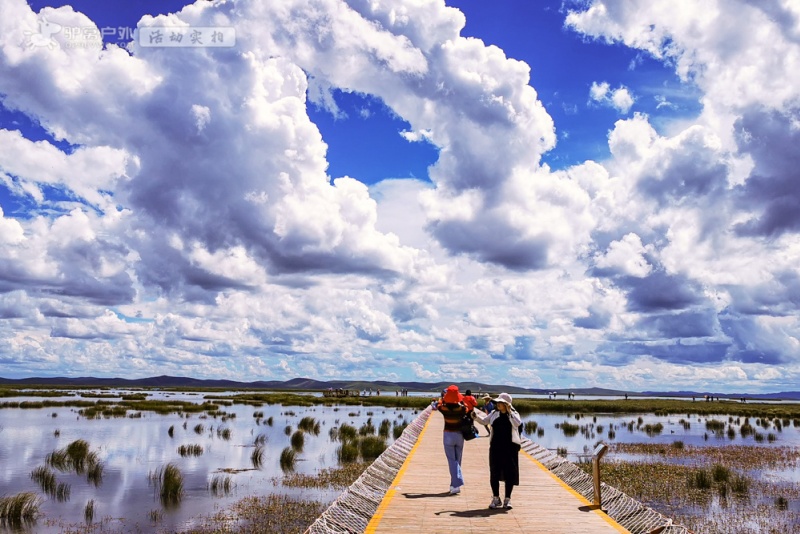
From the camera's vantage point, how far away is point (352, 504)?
455 inches

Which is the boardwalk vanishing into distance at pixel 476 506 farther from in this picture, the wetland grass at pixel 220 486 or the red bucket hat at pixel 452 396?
the wetland grass at pixel 220 486

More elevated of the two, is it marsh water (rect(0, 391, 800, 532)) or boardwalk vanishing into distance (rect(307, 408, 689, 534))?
boardwalk vanishing into distance (rect(307, 408, 689, 534))

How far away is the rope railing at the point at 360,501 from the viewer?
973 cm

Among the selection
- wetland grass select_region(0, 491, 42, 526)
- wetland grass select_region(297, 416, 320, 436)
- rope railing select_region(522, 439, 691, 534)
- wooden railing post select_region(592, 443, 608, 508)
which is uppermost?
wooden railing post select_region(592, 443, 608, 508)

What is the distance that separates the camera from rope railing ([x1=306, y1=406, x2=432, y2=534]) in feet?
31.9

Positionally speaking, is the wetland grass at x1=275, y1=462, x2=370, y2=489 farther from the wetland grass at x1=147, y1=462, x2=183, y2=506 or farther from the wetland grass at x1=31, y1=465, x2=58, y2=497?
the wetland grass at x1=31, y1=465, x2=58, y2=497

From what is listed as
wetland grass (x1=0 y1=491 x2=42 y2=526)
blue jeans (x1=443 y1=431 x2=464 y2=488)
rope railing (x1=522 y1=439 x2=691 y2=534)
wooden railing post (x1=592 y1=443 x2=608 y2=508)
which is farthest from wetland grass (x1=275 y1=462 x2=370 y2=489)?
wooden railing post (x1=592 y1=443 x2=608 y2=508)

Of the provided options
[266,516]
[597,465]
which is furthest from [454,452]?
[266,516]

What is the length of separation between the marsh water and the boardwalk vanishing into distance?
17.4ft

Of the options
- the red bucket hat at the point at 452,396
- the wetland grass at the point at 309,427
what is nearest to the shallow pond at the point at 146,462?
the wetland grass at the point at 309,427

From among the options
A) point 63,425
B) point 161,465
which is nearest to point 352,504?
point 161,465

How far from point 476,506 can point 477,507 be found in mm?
95

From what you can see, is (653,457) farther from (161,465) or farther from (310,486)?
(161,465)

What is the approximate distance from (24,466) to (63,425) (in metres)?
18.9
